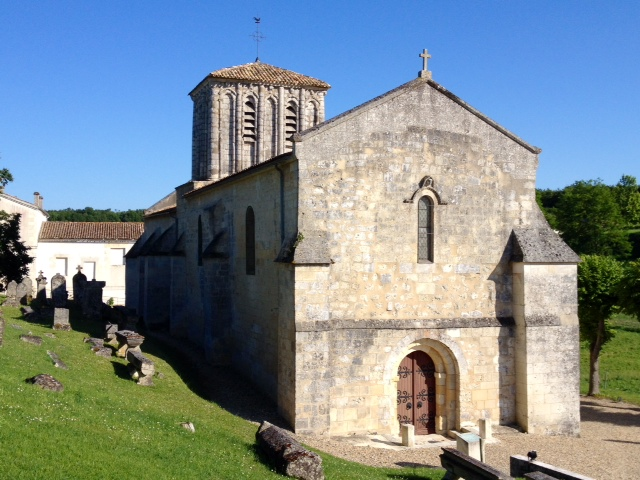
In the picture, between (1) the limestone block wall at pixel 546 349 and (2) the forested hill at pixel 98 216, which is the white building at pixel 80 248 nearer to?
(1) the limestone block wall at pixel 546 349

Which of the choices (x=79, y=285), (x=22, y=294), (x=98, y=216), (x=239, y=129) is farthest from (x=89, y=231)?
(x=98, y=216)

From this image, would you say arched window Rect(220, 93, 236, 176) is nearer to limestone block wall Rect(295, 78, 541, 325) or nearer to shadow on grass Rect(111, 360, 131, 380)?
shadow on grass Rect(111, 360, 131, 380)

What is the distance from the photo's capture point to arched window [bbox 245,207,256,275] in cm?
1753

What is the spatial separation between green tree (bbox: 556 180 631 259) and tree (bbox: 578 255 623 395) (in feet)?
119

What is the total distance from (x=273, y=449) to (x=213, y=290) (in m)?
10.5

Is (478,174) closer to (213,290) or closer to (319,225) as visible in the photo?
(319,225)

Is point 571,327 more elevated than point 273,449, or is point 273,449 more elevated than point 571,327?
point 571,327

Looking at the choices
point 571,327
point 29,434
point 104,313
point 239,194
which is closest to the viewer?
point 29,434

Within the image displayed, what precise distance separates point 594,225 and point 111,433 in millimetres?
56181

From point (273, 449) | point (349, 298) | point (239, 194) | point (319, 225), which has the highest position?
point (239, 194)

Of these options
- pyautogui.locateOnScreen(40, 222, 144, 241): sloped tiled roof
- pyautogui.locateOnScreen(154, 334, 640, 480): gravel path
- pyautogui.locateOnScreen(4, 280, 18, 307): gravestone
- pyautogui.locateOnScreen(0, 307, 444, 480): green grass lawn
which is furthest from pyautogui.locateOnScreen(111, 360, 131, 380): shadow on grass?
pyautogui.locateOnScreen(40, 222, 144, 241): sloped tiled roof

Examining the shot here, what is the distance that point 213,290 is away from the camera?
19.2m

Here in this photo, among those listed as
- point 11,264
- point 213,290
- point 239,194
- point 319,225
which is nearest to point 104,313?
point 11,264

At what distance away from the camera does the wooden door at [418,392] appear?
47.3ft
